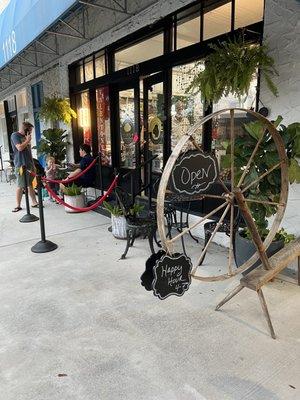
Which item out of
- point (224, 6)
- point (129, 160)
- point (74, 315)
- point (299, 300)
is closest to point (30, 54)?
point (129, 160)

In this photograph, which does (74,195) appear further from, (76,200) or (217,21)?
(217,21)

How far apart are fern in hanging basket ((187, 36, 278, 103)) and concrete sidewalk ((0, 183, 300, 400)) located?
1.88 meters

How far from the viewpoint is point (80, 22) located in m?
6.37

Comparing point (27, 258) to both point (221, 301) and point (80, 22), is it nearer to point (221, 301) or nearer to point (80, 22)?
point (221, 301)

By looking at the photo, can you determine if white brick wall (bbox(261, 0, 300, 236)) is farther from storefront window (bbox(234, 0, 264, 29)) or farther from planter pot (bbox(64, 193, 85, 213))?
planter pot (bbox(64, 193, 85, 213))

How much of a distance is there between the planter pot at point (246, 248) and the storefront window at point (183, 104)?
174cm

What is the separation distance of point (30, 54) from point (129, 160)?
4.92 meters

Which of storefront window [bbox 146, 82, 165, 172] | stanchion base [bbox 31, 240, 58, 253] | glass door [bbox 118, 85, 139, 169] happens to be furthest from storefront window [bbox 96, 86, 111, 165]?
stanchion base [bbox 31, 240, 58, 253]

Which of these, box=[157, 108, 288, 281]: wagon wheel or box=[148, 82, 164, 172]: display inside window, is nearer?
box=[157, 108, 288, 281]: wagon wheel

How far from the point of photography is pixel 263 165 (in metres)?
2.75

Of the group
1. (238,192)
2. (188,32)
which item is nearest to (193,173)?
(238,192)

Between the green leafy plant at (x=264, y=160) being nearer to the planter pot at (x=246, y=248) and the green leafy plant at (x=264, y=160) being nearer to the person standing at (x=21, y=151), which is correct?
the planter pot at (x=246, y=248)

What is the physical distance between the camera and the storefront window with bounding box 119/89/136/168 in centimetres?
579

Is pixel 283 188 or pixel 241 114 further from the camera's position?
pixel 241 114
